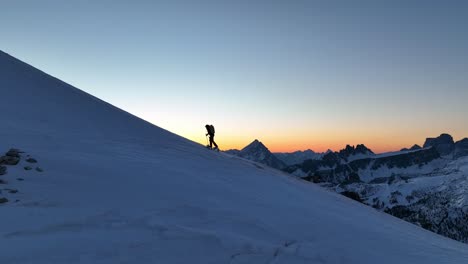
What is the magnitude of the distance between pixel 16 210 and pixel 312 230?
27.1ft

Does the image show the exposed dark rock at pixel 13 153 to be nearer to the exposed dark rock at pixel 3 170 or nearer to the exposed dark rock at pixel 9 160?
the exposed dark rock at pixel 9 160

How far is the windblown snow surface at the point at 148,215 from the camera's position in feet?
27.4

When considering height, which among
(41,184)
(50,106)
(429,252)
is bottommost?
(429,252)

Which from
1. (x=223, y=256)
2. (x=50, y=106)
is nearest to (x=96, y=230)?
(x=223, y=256)

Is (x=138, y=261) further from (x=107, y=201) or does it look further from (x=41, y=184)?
(x=41, y=184)

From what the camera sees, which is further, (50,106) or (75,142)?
(50,106)

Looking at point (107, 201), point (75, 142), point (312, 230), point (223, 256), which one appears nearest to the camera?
point (223, 256)

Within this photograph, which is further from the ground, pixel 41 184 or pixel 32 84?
pixel 32 84

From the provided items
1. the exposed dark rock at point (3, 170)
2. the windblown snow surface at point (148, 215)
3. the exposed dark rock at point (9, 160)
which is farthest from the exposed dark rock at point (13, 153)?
the exposed dark rock at point (3, 170)

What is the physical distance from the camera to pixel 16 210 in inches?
362

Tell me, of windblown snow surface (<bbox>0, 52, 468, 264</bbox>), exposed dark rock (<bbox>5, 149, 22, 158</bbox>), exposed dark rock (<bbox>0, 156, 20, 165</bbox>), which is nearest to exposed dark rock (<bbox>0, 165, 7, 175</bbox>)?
windblown snow surface (<bbox>0, 52, 468, 264</bbox>)

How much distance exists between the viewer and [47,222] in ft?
29.3

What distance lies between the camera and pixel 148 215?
10492 mm

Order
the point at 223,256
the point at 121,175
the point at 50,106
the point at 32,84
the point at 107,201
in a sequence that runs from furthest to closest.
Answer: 1. the point at 32,84
2. the point at 50,106
3. the point at 121,175
4. the point at 107,201
5. the point at 223,256
